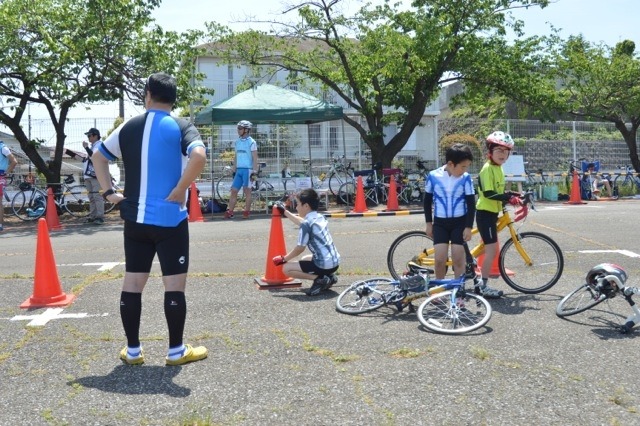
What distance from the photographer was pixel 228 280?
27.3 ft

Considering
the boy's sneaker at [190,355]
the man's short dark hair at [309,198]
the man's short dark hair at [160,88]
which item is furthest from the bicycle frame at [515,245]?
the man's short dark hair at [160,88]

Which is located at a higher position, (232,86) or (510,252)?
(232,86)

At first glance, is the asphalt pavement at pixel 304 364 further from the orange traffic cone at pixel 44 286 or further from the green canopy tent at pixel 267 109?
the green canopy tent at pixel 267 109

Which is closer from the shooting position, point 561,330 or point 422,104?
point 561,330

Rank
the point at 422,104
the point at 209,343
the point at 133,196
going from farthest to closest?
the point at 422,104 < the point at 209,343 < the point at 133,196

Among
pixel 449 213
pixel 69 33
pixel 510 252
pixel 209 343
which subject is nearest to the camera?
pixel 209 343

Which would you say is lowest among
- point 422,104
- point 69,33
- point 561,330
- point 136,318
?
point 561,330

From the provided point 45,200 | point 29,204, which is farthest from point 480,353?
point 29,204

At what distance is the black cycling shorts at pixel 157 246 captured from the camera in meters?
4.95

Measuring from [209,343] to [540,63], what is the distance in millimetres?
17625

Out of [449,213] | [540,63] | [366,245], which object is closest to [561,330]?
[449,213]

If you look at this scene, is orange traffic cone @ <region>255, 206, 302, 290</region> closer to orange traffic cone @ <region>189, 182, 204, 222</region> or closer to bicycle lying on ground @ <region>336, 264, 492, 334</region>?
bicycle lying on ground @ <region>336, 264, 492, 334</region>

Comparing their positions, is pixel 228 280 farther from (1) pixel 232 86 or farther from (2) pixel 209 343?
(1) pixel 232 86

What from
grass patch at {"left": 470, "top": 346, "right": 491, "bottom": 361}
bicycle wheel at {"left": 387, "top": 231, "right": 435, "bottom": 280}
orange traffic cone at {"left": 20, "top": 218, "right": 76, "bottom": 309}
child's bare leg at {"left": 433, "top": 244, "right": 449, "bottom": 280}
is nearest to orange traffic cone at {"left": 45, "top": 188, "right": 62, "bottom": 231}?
orange traffic cone at {"left": 20, "top": 218, "right": 76, "bottom": 309}
